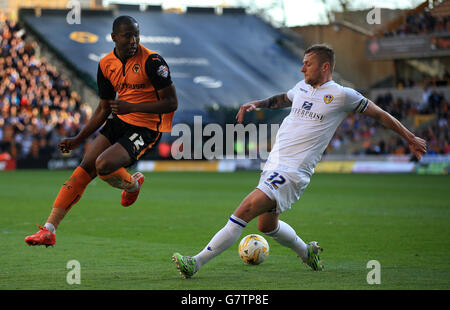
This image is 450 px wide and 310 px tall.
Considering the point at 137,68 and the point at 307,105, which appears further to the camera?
the point at 137,68

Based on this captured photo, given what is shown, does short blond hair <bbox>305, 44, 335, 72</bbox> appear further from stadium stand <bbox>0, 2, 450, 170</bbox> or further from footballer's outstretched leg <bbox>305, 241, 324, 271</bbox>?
stadium stand <bbox>0, 2, 450, 170</bbox>

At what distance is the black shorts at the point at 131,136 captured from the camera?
295 inches

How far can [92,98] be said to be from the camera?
40.9 metres

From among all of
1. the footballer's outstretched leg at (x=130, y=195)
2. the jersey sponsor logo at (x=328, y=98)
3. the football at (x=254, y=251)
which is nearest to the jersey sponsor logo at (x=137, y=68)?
the footballer's outstretched leg at (x=130, y=195)

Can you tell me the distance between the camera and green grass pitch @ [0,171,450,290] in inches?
266

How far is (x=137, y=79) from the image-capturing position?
7.46 m

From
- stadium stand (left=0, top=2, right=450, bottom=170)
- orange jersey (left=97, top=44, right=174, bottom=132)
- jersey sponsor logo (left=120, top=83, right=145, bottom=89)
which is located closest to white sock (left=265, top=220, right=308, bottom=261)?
orange jersey (left=97, top=44, right=174, bottom=132)

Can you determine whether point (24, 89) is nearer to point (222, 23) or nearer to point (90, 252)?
point (222, 23)

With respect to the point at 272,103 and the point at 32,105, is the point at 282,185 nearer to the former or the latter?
the point at 272,103

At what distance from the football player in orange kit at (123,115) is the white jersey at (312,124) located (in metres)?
1.29

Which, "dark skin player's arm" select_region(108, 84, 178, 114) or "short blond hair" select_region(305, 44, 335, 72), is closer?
"short blond hair" select_region(305, 44, 335, 72)

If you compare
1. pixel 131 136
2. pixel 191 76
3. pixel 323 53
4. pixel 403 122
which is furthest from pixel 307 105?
pixel 191 76

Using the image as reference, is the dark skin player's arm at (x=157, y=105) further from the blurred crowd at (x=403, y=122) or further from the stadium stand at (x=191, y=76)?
the blurred crowd at (x=403, y=122)

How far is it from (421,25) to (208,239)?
34.9m
